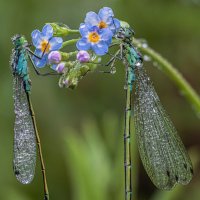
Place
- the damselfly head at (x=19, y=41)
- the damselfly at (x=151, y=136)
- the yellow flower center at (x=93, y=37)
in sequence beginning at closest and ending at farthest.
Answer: the yellow flower center at (x=93, y=37)
the damselfly at (x=151, y=136)
the damselfly head at (x=19, y=41)

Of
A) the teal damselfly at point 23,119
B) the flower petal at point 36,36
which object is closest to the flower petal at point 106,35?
the flower petal at point 36,36

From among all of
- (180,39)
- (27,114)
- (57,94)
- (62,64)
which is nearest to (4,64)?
(57,94)

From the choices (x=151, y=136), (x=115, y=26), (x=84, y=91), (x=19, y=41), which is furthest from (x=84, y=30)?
(x=84, y=91)

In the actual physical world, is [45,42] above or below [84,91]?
below

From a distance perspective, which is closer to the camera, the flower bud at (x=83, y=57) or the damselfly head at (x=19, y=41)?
the flower bud at (x=83, y=57)

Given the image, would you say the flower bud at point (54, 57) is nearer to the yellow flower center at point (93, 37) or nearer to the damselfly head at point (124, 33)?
the yellow flower center at point (93, 37)

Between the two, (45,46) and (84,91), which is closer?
(45,46)

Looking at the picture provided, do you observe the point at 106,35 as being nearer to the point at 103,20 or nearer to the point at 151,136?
the point at 103,20
